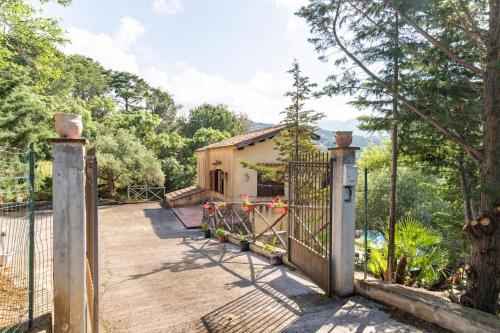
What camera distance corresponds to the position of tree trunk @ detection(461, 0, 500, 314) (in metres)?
4.12

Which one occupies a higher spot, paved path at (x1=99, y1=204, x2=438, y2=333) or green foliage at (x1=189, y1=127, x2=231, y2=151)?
green foliage at (x1=189, y1=127, x2=231, y2=151)

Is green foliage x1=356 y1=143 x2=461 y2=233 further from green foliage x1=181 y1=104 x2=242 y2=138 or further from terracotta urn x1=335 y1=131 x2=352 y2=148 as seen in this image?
green foliage x1=181 y1=104 x2=242 y2=138

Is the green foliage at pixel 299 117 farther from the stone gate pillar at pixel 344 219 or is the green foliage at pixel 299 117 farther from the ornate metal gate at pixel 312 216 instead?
the stone gate pillar at pixel 344 219

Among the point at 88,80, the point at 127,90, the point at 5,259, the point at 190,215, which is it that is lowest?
the point at 190,215

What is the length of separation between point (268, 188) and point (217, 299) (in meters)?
12.2

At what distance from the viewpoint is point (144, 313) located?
4691 mm

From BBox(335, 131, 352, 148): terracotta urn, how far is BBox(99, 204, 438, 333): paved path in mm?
2373

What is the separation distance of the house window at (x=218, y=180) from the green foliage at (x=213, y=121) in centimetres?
2020

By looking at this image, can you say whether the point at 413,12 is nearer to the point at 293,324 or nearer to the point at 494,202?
the point at 494,202

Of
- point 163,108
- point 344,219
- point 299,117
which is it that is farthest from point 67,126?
point 163,108

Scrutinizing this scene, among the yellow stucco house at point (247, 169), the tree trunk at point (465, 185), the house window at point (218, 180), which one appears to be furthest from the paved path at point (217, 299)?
the house window at point (218, 180)

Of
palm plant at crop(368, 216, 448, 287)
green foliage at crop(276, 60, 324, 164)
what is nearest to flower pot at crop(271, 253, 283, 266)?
palm plant at crop(368, 216, 448, 287)

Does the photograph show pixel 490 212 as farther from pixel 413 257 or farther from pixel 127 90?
pixel 127 90

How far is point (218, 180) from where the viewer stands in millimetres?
19531
